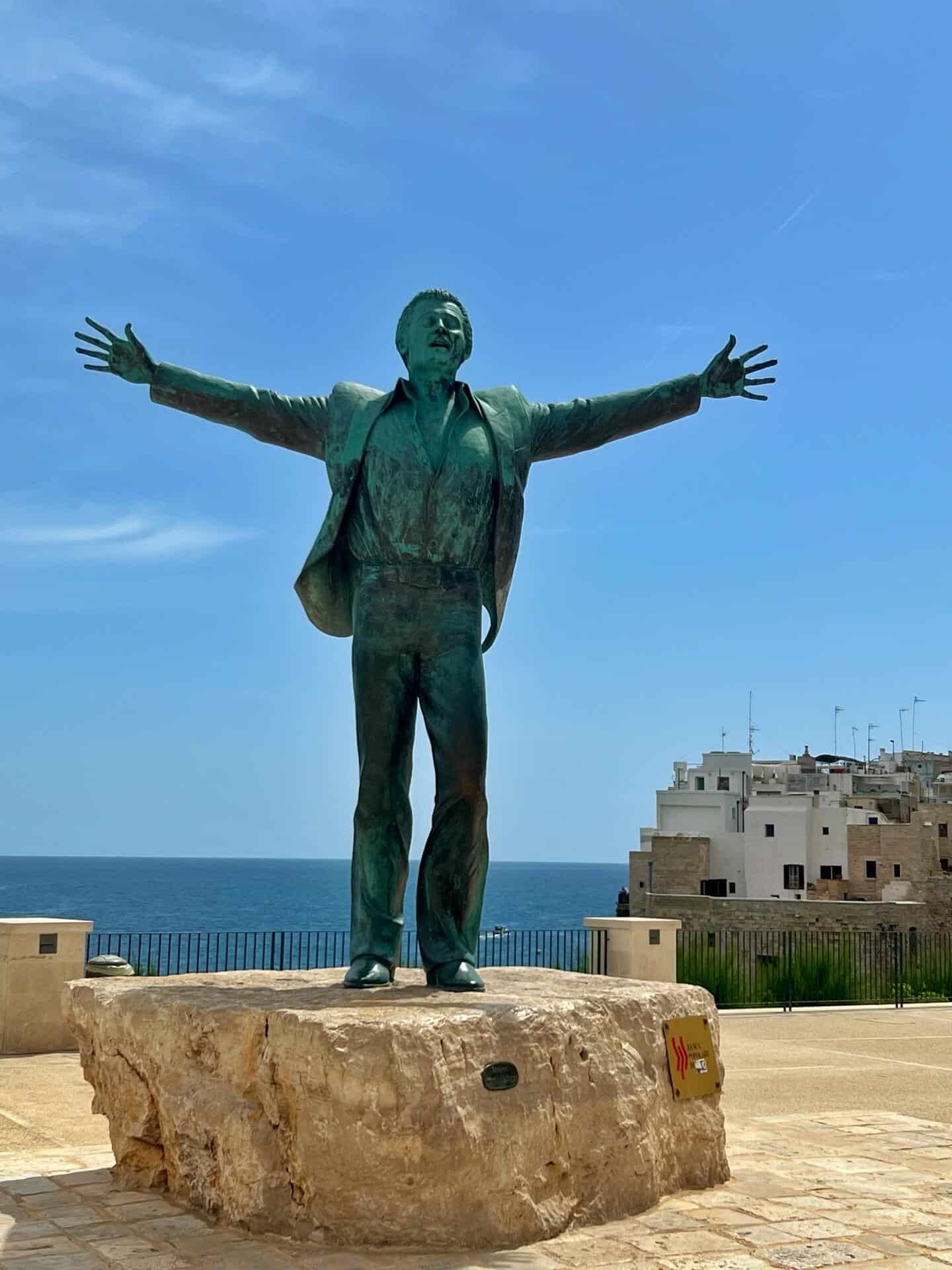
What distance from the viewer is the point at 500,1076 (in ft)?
15.7

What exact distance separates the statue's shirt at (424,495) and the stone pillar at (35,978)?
5969 mm

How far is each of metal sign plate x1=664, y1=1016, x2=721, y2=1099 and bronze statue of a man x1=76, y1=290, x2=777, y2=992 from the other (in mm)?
895

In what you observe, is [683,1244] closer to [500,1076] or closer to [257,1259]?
[500,1076]

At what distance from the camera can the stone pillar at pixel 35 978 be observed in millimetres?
10359

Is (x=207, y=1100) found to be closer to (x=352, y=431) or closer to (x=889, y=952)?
(x=352, y=431)

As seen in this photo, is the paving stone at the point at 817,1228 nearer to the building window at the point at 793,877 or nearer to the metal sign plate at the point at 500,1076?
the metal sign plate at the point at 500,1076

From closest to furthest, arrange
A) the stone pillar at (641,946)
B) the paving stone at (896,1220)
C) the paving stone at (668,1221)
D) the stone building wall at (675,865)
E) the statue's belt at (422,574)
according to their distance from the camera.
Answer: the paving stone at (668,1221) → the paving stone at (896,1220) → the statue's belt at (422,574) → the stone pillar at (641,946) → the stone building wall at (675,865)

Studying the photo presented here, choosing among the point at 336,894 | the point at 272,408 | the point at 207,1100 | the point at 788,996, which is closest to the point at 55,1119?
the point at 207,1100

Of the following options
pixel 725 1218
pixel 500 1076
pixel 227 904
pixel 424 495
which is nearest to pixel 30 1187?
pixel 500 1076

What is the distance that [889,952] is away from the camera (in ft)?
61.0

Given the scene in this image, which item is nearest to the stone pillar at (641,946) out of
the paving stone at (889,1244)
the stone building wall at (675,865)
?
the paving stone at (889,1244)

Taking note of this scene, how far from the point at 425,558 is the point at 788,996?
11452 millimetres

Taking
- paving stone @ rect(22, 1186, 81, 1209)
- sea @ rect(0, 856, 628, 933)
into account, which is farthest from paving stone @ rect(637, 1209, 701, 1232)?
sea @ rect(0, 856, 628, 933)

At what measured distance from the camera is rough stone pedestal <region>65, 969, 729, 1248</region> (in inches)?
179
